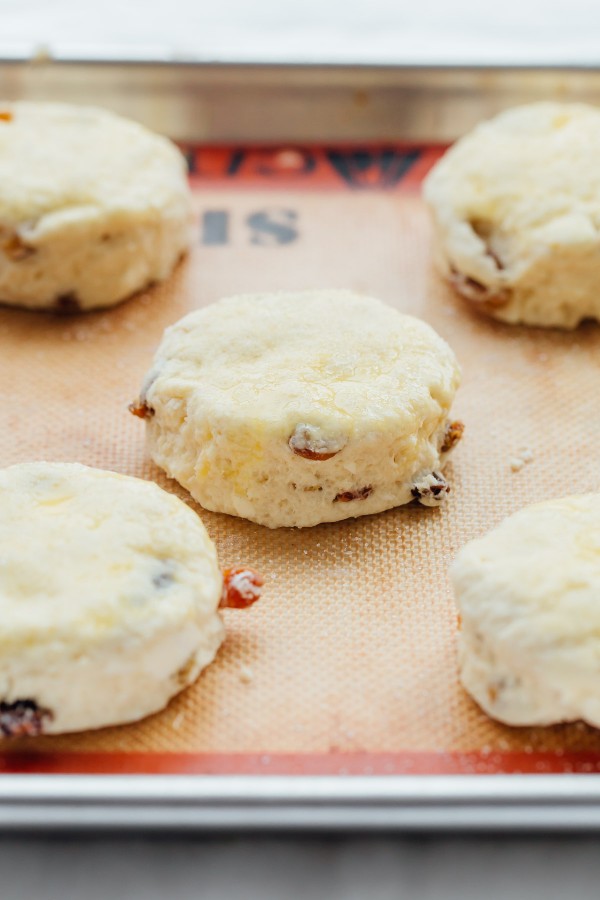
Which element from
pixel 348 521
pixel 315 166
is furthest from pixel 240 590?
pixel 315 166

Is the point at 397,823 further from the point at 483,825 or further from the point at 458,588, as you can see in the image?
the point at 458,588

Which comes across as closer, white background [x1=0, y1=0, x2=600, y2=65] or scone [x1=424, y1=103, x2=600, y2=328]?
scone [x1=424, y1=103, x2=600, y2=328]

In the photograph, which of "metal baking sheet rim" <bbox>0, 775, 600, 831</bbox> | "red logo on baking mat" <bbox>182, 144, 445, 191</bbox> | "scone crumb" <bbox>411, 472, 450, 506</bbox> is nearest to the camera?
"metal baking sheet rim" <bbox>0, 775, 600, 831</bbox>

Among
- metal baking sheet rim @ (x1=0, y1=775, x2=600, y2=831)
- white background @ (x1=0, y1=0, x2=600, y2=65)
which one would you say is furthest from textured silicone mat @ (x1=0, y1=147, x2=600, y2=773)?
white background @ (x1=0, y1=0, x2=600, y2=65)

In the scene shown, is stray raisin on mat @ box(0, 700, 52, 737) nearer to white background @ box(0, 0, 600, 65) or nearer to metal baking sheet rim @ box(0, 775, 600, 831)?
metal baking sheet rim @ box(0, 775, 600, 831)

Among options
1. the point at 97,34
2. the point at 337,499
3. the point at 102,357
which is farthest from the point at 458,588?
the point at 97,34

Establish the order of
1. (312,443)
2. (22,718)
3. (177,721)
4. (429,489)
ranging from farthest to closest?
(429,489), (312,443), (177,721), (22,718)

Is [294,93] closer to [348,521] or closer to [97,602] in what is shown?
[348,521]
